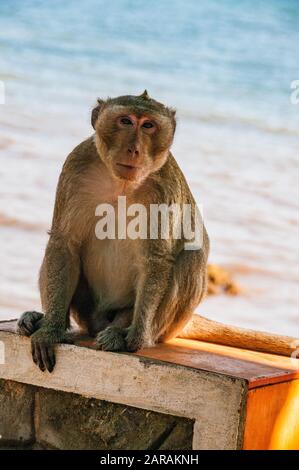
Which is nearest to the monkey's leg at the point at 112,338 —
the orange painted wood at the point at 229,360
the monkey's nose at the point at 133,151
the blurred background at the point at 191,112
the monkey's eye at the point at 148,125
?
the orange painted wood at the point at 229,360

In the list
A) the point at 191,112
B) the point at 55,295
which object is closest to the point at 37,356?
Answer: the point at 55,295

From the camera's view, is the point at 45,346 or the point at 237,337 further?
the point at 237,337

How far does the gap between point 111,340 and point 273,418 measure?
0.84m

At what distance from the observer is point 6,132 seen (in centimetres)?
1538

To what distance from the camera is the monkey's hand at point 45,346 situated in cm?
482

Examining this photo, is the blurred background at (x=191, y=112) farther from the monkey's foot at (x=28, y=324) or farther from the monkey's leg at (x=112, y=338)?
the monkey's leg at (x=112, y=338)

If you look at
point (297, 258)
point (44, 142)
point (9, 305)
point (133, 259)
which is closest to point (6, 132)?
point (44, 142)

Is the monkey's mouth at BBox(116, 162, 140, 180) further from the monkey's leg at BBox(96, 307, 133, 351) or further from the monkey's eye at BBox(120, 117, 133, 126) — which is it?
the monkey's leg at BBox(96, 307, 133, 351)

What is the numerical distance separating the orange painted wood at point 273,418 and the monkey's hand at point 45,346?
104cm

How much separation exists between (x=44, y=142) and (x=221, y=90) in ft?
19.8

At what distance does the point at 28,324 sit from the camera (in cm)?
496

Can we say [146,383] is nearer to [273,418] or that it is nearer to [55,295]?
[273,418]

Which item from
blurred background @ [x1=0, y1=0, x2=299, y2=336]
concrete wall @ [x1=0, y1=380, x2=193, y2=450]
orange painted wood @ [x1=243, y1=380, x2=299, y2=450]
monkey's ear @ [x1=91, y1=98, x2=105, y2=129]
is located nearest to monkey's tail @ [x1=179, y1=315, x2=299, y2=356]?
orange painted wood @ [x1=243, y1=380, x2=299, y2=450]
